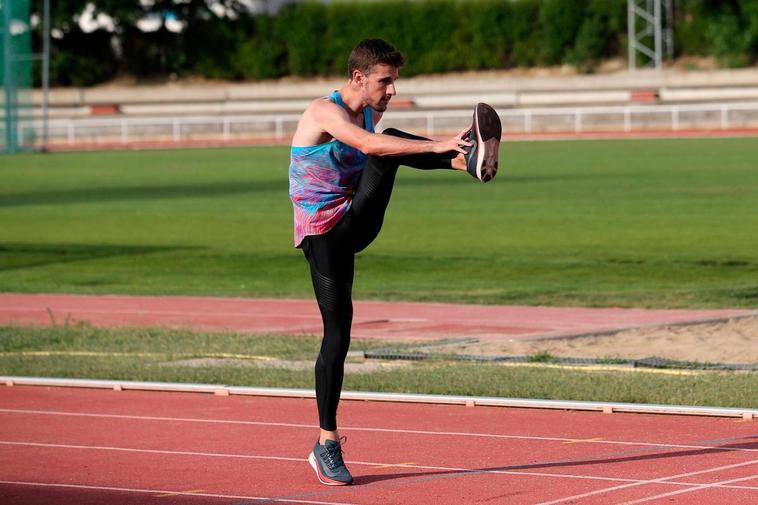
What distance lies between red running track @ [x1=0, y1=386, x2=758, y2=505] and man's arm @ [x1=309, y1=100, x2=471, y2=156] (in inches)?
61.0

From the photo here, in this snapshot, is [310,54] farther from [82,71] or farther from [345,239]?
[345,239]

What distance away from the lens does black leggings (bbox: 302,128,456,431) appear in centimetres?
692

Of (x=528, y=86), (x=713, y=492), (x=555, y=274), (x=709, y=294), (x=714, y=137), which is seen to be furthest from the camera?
(x=528, y=86)

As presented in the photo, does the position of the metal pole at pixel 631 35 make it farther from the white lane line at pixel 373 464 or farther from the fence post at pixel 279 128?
the white lane line at pixel 373 464

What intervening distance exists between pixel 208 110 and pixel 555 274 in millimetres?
53218

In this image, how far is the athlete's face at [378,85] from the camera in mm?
6871

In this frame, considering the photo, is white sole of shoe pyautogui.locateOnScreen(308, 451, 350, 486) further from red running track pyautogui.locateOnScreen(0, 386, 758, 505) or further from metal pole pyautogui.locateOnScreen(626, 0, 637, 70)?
metal pole pyautogui.locateOnScreen(626, 0, 637, 70)

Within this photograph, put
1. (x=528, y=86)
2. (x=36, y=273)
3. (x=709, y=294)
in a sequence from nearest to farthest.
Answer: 1. (x=709, y=294)
2. (x=36, y=273)
3. (x=528, y=86)

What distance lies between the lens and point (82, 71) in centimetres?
7919

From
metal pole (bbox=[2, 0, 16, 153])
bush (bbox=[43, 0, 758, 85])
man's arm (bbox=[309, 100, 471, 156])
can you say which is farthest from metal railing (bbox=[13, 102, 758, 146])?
man's arm (bbox=[309, 100, 471, 156])

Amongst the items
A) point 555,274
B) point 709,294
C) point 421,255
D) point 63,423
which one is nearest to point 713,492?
point 63,423

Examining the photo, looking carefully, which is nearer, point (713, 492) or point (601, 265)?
point (713, 492)

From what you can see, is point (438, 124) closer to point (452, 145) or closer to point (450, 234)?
point (450, 234)

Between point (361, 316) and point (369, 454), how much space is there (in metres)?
6.92
